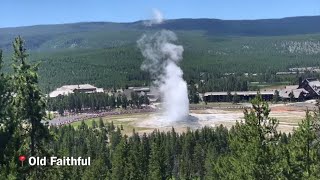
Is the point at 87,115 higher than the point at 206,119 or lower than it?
lower

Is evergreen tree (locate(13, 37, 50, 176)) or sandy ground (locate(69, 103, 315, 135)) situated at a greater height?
evergreen tree (locate(13, 37, 50, 176))

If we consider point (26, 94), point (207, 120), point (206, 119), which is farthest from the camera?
point (206, 119)

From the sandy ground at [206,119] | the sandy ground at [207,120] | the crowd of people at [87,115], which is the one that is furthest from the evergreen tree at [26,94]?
the crowd of people at [87,115]

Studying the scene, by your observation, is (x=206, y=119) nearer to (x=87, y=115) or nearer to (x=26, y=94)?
(x=87, y=115)

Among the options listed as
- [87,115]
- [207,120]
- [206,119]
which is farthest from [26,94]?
[87,115]

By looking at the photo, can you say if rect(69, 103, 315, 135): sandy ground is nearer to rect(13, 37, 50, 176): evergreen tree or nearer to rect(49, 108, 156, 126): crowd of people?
rect(49, 108, 156, 126): crowd of people

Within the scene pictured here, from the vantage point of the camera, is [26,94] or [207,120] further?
[207,120]

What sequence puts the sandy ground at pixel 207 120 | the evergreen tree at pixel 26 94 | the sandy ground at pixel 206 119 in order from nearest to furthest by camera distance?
the evergreen tree at pixel 26 94, the sandy ground at pixel 207 120, the sandy ground at pixel 206 119

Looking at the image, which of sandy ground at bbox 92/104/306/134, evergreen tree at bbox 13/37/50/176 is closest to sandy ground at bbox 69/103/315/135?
sandy ground at bbox 92/104/306/134

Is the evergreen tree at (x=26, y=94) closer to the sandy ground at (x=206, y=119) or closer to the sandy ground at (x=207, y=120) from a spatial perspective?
the sandy ground at (x=206, y=119)

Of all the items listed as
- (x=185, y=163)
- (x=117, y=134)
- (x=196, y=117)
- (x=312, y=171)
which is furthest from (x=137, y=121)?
(x=312, y=171)

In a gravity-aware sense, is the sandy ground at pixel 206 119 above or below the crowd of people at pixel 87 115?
above

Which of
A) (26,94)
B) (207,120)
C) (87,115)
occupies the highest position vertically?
(26,94)

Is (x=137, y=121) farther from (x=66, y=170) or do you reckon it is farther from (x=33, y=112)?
(x=33, y=112)
